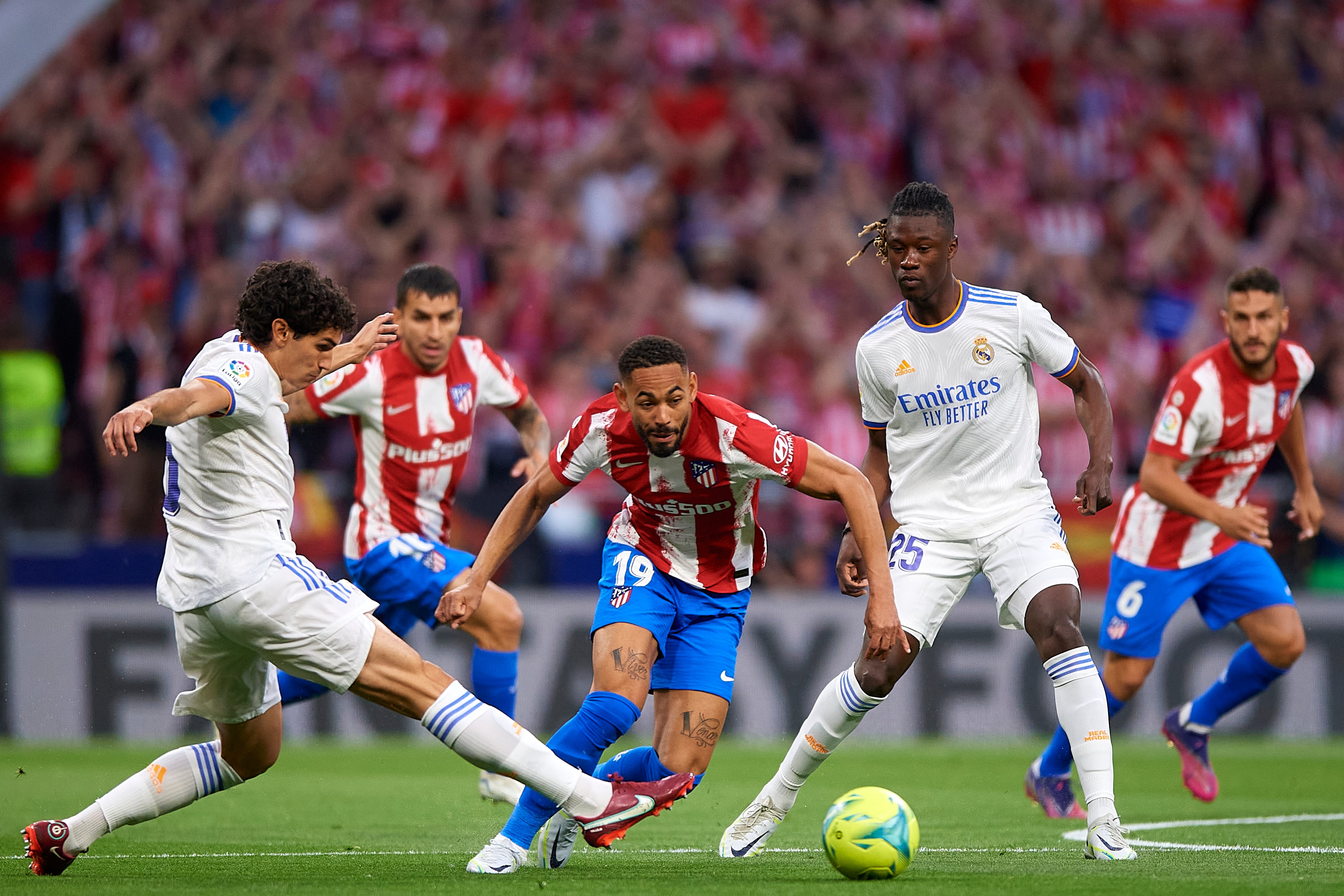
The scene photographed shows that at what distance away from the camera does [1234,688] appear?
8.70m

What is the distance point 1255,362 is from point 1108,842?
3.39 metres

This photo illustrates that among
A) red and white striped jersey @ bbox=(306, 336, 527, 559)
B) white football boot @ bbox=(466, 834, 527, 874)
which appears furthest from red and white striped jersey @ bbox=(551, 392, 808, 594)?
red and white striped jersey @ bbox=(306, 336, 527, 559)

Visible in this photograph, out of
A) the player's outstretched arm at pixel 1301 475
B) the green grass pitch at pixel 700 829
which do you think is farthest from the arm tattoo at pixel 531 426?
the player's outstretched arm at pixel 1301 475

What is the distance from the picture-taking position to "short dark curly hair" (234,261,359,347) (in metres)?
5.61

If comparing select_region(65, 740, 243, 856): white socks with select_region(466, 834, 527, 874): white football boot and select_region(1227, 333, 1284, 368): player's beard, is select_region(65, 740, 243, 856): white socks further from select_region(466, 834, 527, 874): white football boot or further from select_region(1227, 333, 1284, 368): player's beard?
select_region(1227, 333, 1284, 368): player's beard

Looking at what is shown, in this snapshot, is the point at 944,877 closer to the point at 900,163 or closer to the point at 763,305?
the point at 763,305

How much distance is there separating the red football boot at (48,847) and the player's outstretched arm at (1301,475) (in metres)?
6.24

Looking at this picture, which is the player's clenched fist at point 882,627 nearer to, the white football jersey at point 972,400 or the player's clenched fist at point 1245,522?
the white football jersey at point 972,400

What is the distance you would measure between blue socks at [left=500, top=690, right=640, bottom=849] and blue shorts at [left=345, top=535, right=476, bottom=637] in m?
2.41

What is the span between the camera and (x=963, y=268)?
15.5 meters

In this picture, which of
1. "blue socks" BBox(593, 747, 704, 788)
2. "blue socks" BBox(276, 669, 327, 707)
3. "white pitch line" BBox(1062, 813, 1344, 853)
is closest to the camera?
"blue socks" BBox(593, 747, 704, 788)

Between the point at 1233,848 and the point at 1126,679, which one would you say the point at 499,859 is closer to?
the point at 1233,848

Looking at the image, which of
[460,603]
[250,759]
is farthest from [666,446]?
[250,759]

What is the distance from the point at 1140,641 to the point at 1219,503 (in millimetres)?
838
